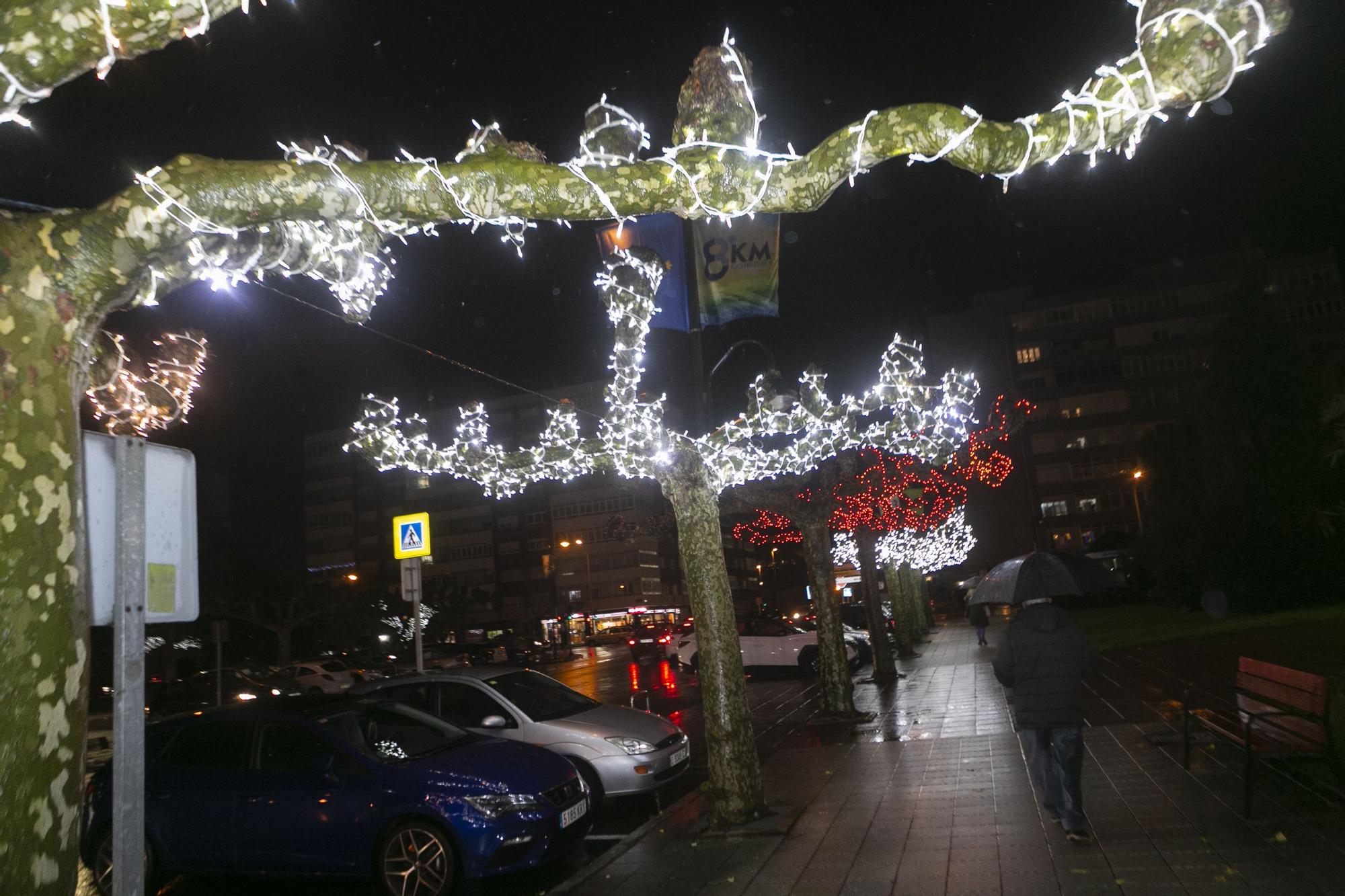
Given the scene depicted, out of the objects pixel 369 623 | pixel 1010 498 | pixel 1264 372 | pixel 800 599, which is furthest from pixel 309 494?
pixel 1264 372

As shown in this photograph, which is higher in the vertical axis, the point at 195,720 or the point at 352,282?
the point at 352,282

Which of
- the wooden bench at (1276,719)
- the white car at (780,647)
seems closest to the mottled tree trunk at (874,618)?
the white car at (780,647)

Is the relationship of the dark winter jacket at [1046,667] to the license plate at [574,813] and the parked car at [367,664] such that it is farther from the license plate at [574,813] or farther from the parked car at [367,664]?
the parked car at [367,664]

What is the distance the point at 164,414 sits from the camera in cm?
511

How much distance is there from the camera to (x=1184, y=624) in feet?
82.5

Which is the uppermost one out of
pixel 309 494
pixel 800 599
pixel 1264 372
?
pixel 309 494

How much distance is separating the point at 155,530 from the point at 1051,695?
5777mm

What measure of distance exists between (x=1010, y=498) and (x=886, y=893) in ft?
265

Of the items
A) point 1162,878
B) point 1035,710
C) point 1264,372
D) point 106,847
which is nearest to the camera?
point 1162,878

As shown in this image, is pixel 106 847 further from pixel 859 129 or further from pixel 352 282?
pixel 859 129

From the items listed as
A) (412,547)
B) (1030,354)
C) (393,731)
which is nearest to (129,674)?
(393,731)

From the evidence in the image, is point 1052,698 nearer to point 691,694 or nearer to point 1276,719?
point 1276,719

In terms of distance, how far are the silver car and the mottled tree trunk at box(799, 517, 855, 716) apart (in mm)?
4286

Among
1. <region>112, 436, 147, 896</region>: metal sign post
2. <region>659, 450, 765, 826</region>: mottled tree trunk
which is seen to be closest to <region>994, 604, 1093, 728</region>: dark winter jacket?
<region>659, 450, 765, 826</region>: mottled tree trunk
